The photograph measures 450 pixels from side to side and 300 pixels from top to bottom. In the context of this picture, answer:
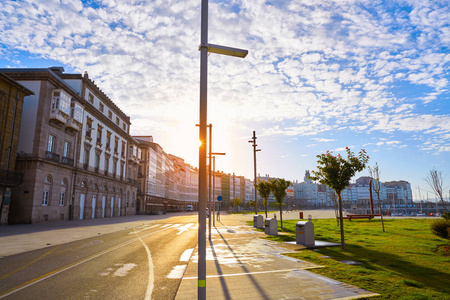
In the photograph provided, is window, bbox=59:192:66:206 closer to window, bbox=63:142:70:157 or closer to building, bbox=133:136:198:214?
window, bbox=63:142:70:157

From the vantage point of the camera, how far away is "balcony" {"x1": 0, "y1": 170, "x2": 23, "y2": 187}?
25.9 m

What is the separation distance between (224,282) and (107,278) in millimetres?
3329

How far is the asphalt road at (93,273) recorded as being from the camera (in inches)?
259

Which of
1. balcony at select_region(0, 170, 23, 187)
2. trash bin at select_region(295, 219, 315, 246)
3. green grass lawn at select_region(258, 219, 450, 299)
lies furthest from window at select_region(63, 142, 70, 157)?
green grass lawn at select_region(258, 219, 450, 299)

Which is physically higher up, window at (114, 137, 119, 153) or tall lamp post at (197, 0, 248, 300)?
window at (114, 137, 119, 153)

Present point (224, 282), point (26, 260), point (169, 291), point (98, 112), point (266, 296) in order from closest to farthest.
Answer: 1. point (266, 296)
2. point (169, 291)
3. point (224, 282)
4. point (26, 260)
5. point (98, 112)

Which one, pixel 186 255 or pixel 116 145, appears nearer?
pixel 186 255

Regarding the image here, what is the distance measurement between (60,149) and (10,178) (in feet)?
23.8

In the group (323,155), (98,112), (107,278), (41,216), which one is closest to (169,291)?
(107,278)

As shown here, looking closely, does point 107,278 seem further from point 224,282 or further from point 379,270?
point 379,270

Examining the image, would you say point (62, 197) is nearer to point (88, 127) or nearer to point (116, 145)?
point (88, 127)

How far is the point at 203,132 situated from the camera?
509 centimetres

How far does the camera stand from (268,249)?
12.9 meters

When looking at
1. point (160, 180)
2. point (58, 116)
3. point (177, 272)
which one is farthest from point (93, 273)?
point (160, 180)
